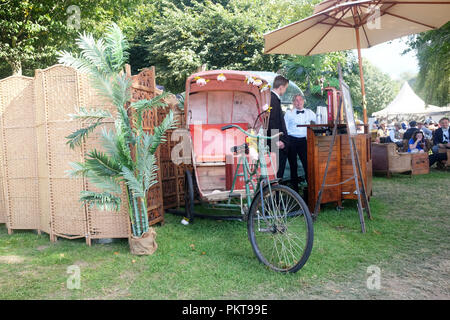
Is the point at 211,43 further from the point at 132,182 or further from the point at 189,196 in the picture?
the point at 132,182

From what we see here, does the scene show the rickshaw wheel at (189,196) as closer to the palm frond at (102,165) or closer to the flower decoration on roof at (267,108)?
the palm frond at (102,165)

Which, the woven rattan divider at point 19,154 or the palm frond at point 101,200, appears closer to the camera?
the palm frond at point 101,200

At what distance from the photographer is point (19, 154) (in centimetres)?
575

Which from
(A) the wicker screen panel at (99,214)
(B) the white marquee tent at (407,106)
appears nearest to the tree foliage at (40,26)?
(A) the wicker screen panel at (99,214)

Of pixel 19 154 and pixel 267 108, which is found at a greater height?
pixel 267 108

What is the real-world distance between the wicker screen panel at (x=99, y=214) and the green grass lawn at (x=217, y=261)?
0.18 metres

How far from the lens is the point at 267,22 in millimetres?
20906

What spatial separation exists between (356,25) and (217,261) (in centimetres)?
435

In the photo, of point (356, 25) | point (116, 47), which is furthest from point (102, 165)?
point (356, 25)

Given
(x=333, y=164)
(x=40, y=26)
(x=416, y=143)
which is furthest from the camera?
(x=40, y=26)

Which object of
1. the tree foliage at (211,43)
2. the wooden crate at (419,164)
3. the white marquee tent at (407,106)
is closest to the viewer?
the wooden crate at (419,164)

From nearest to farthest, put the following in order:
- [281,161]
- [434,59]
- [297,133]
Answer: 1. [281,161]
2. [297,133]
3. [434,59]

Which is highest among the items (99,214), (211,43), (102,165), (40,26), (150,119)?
(211,43)

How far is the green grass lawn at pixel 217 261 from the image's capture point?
3.46m
